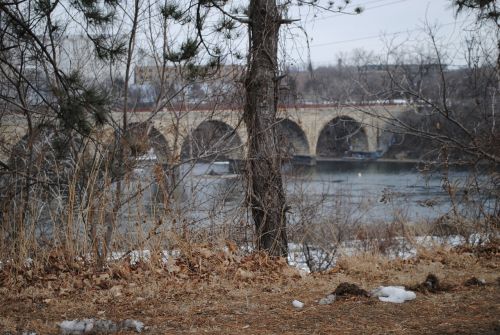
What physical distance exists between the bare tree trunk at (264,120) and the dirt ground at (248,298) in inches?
47.1

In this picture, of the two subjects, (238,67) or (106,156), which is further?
(238,67)

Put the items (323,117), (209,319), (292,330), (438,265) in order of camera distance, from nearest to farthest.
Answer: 1. (292,330)
2. (209,319)
3. (438,265)
4. (323,117)

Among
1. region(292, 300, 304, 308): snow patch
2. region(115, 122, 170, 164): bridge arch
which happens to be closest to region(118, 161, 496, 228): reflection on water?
region(115, 122, 170, 164): bridge arch

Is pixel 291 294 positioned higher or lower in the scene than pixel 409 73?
lower

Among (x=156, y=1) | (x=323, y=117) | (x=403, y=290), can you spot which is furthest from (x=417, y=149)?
(x=403, y=290)

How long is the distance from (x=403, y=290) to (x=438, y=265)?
1397mm

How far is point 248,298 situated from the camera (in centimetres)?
415

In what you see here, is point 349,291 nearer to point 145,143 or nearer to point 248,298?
point 248,298

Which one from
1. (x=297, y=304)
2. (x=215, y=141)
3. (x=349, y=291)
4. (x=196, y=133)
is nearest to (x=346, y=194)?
(x=196, y=133)

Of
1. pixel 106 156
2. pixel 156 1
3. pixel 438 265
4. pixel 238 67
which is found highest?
pixel 156 1

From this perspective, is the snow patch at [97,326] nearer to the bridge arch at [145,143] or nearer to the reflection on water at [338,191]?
the reflection on water at [338,191]

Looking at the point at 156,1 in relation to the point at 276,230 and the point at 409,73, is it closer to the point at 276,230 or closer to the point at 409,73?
the point at 276,230

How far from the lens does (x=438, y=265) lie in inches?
211

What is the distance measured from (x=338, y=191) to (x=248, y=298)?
12.3 metres
